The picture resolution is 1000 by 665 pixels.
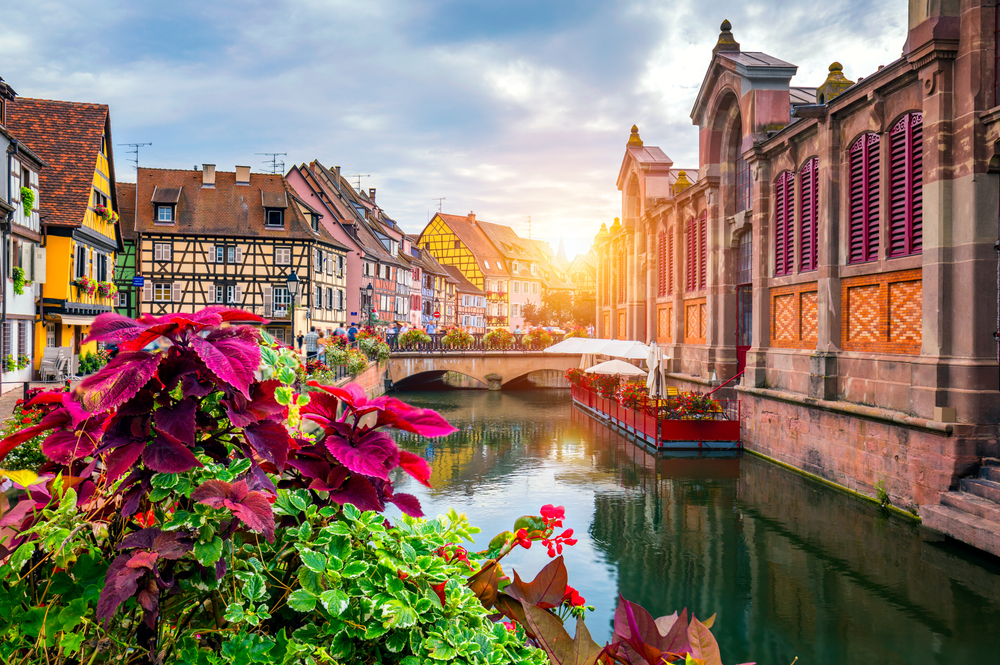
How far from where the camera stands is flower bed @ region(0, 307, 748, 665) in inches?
62.9

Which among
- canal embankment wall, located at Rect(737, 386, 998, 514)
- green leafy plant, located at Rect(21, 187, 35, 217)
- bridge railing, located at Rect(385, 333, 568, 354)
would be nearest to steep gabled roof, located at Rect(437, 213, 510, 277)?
bridge railing, located at Rect(385, 333, 568, 354)

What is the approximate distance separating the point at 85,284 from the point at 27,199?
3890 millimetres

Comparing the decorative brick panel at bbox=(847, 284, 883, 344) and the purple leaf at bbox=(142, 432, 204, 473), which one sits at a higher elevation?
the decorative brick panel at bbox=(847, 284, 883, 344)

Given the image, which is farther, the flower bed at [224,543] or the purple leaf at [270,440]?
the purple leaf at [270,440]

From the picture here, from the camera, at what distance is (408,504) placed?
6.66ft

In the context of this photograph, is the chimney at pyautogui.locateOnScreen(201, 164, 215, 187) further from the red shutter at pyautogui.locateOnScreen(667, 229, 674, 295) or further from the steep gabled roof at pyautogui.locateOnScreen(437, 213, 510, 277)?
the steep gabled roof at pyautogui.locateOnScreen(437, 213, 510, 277)

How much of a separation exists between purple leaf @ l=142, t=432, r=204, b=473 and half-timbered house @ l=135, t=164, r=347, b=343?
3414 cm

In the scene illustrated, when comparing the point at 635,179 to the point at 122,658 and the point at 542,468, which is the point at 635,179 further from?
the point at 122,658

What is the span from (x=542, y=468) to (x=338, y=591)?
17.1 meters

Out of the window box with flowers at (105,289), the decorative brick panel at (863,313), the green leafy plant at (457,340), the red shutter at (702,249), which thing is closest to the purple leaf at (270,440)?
the decorative brick panel at (863,313)

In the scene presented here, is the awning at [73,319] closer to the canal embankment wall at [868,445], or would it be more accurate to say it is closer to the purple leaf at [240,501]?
the canal embankment wall at [868,445]

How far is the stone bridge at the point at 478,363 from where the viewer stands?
127ft

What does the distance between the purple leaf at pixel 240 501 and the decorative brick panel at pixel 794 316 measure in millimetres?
16142

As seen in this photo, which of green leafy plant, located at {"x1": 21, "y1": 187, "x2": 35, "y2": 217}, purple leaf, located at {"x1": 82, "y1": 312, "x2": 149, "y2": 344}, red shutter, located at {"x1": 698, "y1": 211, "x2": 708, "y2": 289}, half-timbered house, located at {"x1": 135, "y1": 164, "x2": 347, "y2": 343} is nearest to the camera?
purple leaf, located at {"x1": 82, "y1": 312, "x2": 149, "y2": 344}
